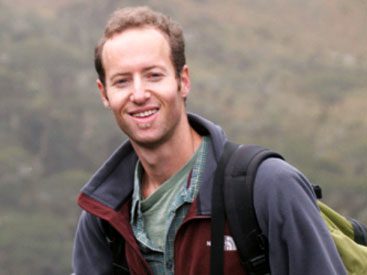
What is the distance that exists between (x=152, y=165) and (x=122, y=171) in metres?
0.10

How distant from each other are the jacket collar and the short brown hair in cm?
12

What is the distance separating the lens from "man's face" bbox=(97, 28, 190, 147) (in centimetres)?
161

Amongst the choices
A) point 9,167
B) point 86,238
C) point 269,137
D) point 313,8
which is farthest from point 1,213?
point 313,8

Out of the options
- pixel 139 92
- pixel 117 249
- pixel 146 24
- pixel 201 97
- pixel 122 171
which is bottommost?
pixel 117 249

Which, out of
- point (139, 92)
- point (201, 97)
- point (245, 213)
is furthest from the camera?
point (201, 97)

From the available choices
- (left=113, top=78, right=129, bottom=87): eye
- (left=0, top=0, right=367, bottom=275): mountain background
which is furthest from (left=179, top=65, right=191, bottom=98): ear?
(left=0, top=0, right=367, bottom=275): mountain background

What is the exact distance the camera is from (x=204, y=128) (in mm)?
1685

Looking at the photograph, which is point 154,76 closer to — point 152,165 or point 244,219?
point 152,165

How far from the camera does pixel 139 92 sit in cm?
161

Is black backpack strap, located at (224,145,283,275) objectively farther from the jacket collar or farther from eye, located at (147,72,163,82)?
eye, located at (147,72,163,82)

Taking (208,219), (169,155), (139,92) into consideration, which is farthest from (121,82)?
(208,219)

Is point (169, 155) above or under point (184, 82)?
under

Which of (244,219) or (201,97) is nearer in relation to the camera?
(244,219)

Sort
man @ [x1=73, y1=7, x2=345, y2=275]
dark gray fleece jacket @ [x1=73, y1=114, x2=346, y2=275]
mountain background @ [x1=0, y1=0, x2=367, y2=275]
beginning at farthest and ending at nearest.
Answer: mountain background @ [x1=0, y1=0, x2=367, y2=275] < man @ [x1=73, y1=7, x2=345, y2=275] < dark gray fleece jacket @ [x1=73, y1=114, x2=346, y2=275]
